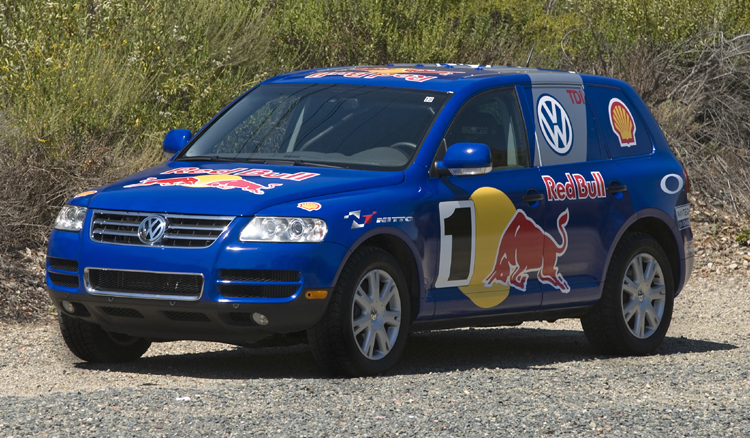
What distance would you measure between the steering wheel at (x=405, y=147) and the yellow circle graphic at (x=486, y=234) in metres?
0.45

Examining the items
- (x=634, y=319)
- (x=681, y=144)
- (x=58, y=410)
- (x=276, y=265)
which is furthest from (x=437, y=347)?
(x=681, y=144)

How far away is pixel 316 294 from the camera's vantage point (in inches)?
263

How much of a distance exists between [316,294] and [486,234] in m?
1.41

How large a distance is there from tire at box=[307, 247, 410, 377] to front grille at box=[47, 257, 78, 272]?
4.53 feet

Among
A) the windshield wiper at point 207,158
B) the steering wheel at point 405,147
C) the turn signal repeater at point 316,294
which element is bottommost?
the turn signal repeater at point 316,294

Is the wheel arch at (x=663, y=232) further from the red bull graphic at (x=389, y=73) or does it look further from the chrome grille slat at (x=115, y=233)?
the chrome grille slat at (x=115, y=233)

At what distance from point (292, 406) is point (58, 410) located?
43.0 inches

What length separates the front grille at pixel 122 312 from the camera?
6891 millimetres

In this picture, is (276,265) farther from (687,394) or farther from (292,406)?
(687,394)

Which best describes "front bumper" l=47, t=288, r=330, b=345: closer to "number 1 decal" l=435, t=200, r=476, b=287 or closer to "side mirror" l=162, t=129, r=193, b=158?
"number 1 decal" l=435, t=200, r=476, b=287

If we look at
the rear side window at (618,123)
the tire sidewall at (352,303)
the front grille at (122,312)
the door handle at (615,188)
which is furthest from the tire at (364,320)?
the rear side window at (618,123)

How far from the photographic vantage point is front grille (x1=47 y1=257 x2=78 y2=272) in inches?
278

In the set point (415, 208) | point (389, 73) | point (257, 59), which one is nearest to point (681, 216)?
point (389, 73)

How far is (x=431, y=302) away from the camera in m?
7.42
